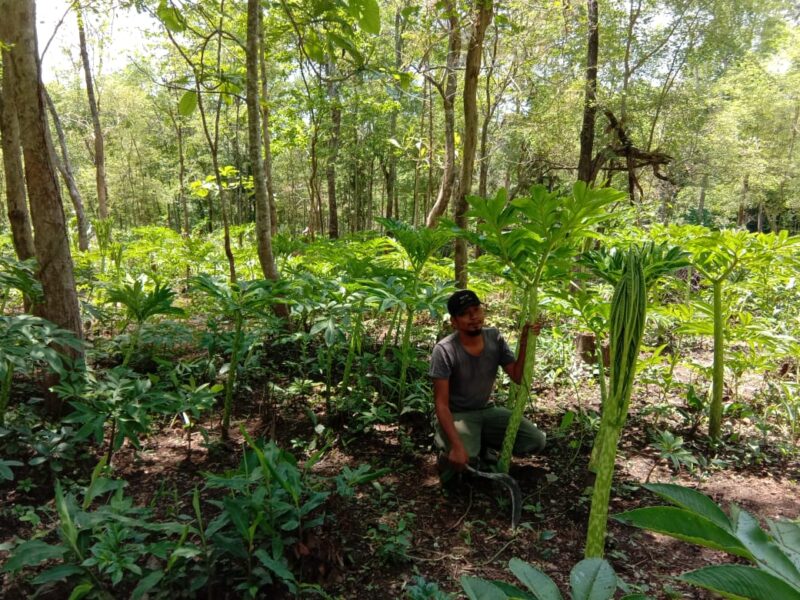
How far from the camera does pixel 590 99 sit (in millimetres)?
8398

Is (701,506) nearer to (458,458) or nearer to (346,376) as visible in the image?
(458,458)

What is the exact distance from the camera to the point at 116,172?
85.8ft

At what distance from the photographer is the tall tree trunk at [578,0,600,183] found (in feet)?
25.9

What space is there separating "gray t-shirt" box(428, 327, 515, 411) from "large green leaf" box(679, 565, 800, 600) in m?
2.58

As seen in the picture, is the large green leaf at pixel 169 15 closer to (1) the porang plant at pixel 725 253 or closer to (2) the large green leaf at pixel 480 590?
(2) the large green leaf at pixel 480 590

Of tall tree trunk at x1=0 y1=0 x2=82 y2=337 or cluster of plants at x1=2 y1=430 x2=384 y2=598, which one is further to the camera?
tall tree trunk at x1=0 y1=0 x2=82 y2=337

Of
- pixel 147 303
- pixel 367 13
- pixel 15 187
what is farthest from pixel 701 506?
pixel 15 187

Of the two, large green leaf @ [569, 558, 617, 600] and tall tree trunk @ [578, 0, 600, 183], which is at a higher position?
tall tree trunk @ [578, 0, 600, 183]

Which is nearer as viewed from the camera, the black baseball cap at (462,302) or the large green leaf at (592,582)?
the large green leaf at (592,582)

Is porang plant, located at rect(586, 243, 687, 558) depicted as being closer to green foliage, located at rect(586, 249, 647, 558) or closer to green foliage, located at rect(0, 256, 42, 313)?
green foliage, located at rect(586, 249, 647, 558)

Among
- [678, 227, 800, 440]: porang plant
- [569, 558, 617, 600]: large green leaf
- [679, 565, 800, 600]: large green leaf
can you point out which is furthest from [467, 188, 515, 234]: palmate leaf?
[679, 565, 800, 600]: large green leaf

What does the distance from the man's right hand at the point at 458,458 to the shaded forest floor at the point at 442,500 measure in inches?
9.9

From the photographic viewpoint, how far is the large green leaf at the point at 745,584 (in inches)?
16.4

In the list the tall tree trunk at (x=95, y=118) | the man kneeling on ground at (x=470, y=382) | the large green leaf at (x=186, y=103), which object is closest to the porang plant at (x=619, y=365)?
the man kneeling on ground at (x=470, y=382)
